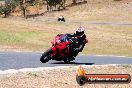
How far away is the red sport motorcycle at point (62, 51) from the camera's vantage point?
1916 centimetres

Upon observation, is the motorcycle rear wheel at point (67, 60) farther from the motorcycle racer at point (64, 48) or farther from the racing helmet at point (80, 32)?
the racing helmet at point (80, 32)

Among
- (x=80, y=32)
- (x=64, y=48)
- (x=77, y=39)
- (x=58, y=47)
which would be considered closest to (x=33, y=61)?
(x=58, y=47)

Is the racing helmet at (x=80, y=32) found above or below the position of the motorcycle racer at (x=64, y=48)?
above

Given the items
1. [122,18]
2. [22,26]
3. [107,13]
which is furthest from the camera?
[107,13]

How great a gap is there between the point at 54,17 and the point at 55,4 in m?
13.3

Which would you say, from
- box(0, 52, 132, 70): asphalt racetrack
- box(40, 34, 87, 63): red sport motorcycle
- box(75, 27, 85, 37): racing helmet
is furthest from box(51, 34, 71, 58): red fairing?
box(75, 27, 85, 37): racing helmet

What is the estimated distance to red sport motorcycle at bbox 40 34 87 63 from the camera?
19.2 metres

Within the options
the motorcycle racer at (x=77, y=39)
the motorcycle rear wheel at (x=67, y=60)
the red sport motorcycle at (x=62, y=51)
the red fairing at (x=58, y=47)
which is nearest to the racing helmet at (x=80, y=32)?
the motorcycle racer at (x=77, y=39)

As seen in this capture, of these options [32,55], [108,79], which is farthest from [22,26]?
[108,79]

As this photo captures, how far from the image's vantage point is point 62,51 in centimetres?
1936

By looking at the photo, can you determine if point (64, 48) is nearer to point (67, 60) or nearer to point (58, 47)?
point (58, 47)

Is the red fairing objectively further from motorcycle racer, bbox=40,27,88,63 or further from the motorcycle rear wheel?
the motorcycle rear wheel

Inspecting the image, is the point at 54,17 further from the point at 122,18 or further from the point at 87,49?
the point at 87,49

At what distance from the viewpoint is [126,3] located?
99062 millimetres
